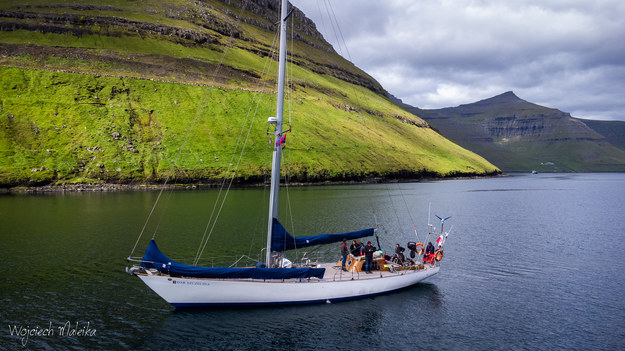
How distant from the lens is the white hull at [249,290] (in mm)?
23766

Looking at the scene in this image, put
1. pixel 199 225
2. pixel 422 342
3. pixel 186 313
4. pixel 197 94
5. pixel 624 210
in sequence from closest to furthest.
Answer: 1. pixel 422 342
2. pixel 186 313
3. pixel 199 225
4. pixel 624 210
5. pixel 197 94

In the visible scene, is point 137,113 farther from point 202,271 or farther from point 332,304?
point 332,304

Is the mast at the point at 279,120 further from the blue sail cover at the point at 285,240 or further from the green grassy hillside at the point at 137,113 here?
the green grassy hillside at the point at 137,113

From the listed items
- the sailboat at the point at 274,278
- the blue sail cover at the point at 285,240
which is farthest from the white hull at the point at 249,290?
the blue sail cover at the point at 285,240

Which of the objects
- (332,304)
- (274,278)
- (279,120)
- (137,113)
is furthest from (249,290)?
(137,113)

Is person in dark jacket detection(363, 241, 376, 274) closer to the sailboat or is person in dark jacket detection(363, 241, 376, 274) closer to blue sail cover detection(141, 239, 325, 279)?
the sailboat

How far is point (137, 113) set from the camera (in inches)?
5069

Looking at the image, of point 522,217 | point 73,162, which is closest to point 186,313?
point 522,217

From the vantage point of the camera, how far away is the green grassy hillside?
350ft

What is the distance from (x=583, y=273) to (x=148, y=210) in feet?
200

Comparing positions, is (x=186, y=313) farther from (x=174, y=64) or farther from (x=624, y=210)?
(x=174, y=64)

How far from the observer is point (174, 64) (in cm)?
16925

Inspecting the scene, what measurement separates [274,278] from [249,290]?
5.67ft

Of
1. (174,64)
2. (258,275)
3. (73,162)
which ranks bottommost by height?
(258,275)
